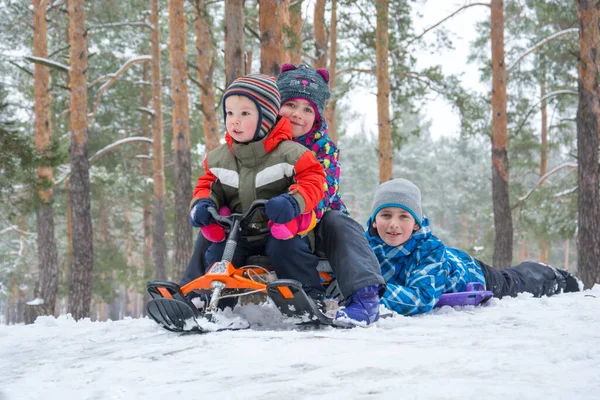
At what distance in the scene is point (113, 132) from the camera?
17.5m

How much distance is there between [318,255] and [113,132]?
15874mm

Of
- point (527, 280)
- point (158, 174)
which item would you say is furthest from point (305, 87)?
point (158, 174)

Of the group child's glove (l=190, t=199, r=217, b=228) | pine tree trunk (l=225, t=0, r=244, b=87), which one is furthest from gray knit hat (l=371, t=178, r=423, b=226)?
pine tree trunk (l=225, t=0, r=244, b=87)

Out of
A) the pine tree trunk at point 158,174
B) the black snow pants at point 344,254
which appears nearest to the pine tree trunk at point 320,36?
the pine tree trunk at point 158,174

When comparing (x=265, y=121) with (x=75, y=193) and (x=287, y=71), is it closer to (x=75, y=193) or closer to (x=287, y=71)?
(x=287, y=71)

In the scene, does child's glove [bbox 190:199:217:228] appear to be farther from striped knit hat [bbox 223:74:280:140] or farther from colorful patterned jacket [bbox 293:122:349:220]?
colorful patterned jacket [bbox 293:122:349:220]

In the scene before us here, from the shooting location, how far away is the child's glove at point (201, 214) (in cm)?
279

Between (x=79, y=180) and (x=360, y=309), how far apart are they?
7.58 m

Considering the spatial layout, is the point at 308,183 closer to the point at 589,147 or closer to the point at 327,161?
the point at 327,161

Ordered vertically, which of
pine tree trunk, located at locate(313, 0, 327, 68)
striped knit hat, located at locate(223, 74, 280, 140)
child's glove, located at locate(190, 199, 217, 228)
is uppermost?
pine tree trunk, located at locate(313, 0, 327, 68)

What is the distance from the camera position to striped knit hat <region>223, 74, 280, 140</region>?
2.91 metres

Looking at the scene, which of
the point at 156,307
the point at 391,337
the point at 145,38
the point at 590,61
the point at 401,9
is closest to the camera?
the point at 391,337

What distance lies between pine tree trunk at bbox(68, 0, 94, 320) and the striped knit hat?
6834 mm

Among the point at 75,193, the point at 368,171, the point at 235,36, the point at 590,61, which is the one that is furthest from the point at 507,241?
the point at 368,171
